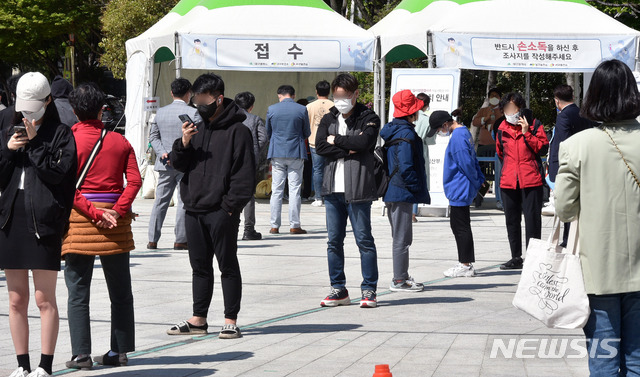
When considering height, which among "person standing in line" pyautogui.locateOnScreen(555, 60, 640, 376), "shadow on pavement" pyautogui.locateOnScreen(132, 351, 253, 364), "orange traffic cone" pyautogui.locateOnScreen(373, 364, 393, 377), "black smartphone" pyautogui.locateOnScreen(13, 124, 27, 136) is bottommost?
"shadow on pavement" pyautogui.locateOnScreen(132, 351, 253, 364)

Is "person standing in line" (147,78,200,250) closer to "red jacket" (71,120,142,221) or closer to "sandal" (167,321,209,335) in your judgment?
"sandal" (167,321,209,335)

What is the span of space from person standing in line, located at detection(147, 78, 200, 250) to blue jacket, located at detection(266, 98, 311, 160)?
88.6 inches

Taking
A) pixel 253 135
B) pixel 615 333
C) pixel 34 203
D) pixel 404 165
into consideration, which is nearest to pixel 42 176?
pixel 34 203

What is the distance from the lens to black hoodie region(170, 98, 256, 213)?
7.21 meters

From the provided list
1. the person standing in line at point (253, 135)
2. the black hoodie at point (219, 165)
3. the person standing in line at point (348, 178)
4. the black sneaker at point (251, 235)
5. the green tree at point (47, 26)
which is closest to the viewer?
the black hoodie at point (219, 165)

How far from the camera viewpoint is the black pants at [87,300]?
635 cm

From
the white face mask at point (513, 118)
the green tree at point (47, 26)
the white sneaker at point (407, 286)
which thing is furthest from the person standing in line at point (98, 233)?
the green tree at point (47, 26)

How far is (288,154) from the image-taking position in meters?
14.4

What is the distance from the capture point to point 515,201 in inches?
437

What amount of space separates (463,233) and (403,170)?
5.80ft

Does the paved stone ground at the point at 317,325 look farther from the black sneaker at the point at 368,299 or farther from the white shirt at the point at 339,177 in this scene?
the white shirt at the point at 339,177

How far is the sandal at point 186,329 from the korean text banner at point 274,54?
9739 millimetres

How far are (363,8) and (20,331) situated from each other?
67.2ft

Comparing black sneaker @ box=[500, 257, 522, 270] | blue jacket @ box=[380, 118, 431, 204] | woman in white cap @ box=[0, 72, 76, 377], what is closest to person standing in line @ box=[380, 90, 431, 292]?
blue jacket @ box=[380, 118, 431, 204]
